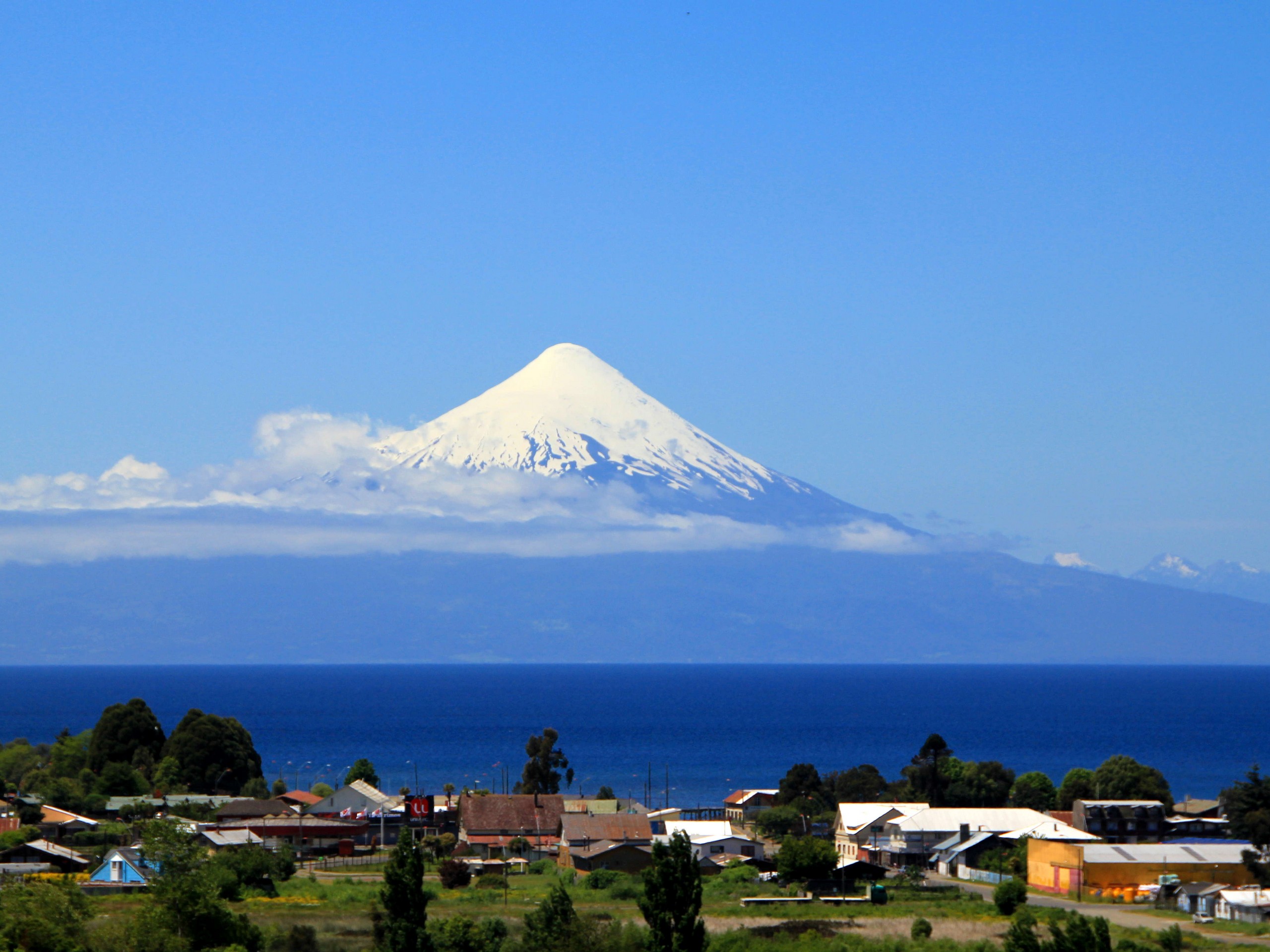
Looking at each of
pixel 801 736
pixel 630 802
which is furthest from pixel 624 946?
pixel 801 736

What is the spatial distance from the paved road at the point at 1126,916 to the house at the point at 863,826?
10.7 m

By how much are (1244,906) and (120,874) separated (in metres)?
41.9

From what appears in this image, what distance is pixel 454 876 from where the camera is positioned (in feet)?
210

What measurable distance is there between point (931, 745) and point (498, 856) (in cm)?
3054

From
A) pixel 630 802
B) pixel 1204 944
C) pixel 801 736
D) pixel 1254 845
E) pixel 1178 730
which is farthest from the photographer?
pixel 1178 730

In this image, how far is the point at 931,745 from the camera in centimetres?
9425

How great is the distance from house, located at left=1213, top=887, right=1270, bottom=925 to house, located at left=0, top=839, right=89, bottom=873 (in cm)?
4380

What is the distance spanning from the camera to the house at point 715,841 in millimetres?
74375

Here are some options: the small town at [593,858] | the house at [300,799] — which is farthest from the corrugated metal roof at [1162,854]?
the house at [300,799]

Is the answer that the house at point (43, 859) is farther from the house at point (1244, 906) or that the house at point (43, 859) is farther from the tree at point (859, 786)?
the tree at point (859, 786)

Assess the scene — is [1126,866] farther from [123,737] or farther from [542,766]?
[123,737]

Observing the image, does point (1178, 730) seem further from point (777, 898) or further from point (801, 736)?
point (777, 898)

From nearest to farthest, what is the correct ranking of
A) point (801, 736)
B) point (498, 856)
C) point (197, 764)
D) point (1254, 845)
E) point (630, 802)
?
point (1254, 845)
point (498, 856)
point (630, 802)
point (197, 764)
point (801, 736)

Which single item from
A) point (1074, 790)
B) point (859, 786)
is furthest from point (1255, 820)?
point (859, 786)
